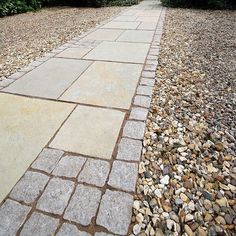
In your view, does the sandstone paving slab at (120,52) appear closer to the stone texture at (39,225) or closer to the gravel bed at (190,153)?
the gravel bed at (190,153)

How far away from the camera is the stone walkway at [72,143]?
120 centimetres

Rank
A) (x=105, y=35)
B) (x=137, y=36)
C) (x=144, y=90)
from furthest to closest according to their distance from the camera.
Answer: (x=105, y=35) → (x=137, y=36) → (x=144, y=90)

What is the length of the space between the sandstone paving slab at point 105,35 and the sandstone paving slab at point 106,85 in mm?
1481

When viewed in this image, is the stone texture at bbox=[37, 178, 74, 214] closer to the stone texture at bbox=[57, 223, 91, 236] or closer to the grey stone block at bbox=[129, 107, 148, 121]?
the stone texture at bbox=[57, 223, 91, 236]

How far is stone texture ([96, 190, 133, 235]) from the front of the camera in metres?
1.16

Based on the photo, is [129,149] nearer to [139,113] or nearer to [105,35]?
[139,113]

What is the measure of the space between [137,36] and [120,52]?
1.14 m

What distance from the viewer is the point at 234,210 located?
4.14ft

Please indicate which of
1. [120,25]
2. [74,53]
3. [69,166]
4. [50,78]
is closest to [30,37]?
[74,53]

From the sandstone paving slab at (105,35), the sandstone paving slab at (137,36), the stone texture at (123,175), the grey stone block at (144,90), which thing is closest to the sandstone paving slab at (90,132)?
the stone texture at (123,175)

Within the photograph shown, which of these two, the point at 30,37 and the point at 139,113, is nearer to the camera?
the point at 139,113

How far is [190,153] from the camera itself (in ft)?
5.41

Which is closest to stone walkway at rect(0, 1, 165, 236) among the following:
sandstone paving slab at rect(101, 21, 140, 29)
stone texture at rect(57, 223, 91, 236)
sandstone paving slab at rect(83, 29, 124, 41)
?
stone texture at rect(57, 223, 91, 236)

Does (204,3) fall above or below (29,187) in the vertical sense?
above
